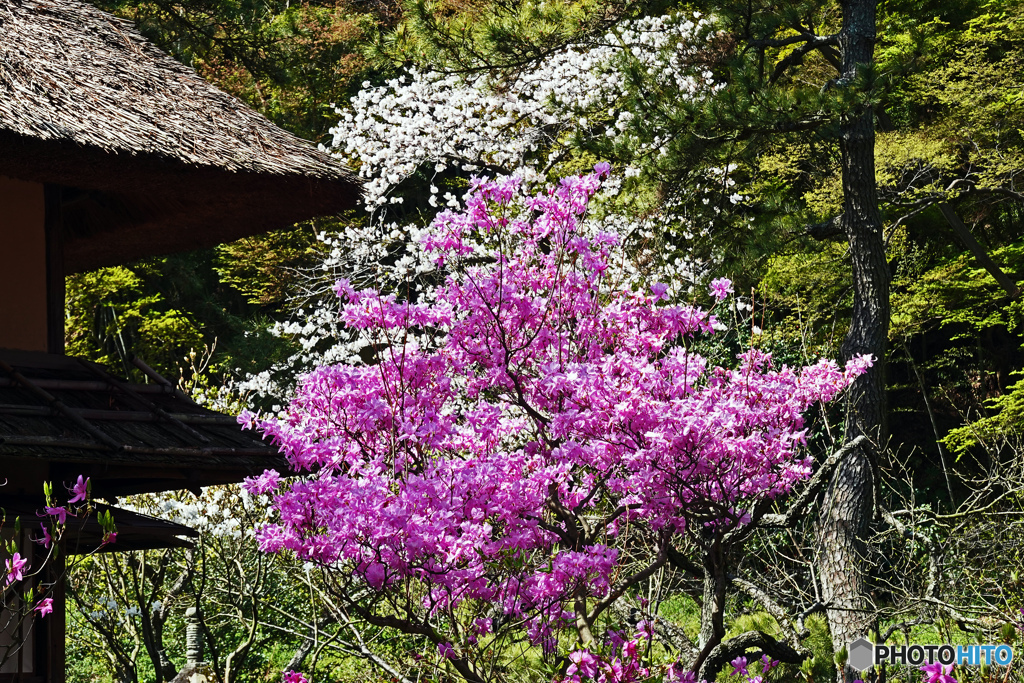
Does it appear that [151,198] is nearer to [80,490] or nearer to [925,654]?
[80,490]

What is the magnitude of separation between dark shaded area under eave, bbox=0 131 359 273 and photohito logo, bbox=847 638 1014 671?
3719 mm

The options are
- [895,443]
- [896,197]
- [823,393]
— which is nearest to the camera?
[823,393]

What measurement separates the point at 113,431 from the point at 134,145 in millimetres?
1272

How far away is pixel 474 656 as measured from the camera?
4355mm

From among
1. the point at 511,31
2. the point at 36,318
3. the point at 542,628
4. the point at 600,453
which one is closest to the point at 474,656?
the point at 542,628

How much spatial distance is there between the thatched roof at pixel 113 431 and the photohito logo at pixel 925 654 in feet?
10.8

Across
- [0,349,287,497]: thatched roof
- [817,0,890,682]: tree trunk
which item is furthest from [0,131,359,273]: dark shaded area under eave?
[817,0,890,682]: tree trunk

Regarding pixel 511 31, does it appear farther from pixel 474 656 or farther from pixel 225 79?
pixel 225 79

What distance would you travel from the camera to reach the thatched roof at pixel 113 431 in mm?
4332

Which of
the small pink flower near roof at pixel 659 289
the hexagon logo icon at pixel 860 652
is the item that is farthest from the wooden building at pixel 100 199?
the hexagon logo icon at pixel 860 652

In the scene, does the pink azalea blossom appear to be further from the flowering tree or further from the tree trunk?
the tree trunk

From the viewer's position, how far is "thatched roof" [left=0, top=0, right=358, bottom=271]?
4715 millimetres

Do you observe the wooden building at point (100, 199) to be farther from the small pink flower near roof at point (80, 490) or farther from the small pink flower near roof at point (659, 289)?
the small pink flower near roof at point (659, 289)

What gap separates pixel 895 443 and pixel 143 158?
12.4m
